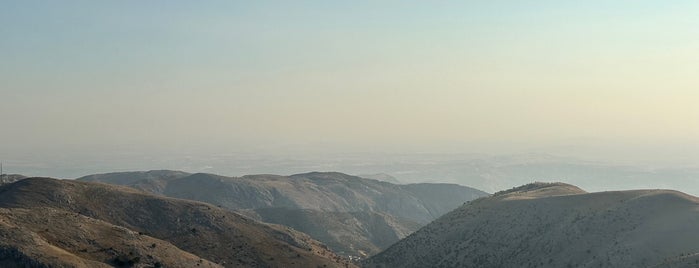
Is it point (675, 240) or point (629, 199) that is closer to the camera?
point (675, 240)

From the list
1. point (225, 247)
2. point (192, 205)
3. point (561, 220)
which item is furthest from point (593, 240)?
point (192, 205)

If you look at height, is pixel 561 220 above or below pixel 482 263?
above

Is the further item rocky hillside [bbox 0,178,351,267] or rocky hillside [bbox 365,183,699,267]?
rocky hillside [bbox 365,183,699,267]

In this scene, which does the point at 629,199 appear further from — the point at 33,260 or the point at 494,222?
the point at 33,260

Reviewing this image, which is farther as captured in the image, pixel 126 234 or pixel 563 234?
pixel 563 234

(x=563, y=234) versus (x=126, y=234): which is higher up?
(x=126, y=234)
